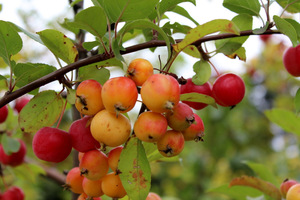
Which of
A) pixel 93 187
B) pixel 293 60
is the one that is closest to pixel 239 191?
pixel 293 60

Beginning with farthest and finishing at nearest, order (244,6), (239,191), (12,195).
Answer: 1. (12,195)
2. (239,191)
3. (244,6)

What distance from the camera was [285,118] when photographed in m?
1.14

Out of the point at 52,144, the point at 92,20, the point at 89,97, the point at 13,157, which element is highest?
the point at 92,20

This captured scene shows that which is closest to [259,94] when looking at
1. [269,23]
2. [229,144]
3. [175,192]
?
[229,144]

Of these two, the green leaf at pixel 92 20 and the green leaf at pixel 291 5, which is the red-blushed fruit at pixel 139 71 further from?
the green leaf at pixel 291 5

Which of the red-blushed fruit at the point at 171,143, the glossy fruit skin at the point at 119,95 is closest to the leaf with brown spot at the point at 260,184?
the red-blushed fruit at the point at 171,143

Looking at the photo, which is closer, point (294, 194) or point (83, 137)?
point (83, 137)

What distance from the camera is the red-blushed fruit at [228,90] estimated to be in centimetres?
73

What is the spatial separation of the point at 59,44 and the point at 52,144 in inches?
7.6

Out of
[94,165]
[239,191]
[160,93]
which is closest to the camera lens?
[160,93]

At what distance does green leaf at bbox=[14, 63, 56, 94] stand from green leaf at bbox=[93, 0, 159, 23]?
0.51ft

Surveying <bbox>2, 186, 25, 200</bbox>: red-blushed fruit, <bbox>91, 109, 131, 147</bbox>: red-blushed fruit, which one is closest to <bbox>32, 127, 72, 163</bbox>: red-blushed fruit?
<bbox>91, 109, 131, 147</bbox>: red-blushed fruit

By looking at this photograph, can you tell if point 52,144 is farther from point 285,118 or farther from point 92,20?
point 285,118

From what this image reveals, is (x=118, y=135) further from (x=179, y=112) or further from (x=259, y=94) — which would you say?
(x=259, y=94)
